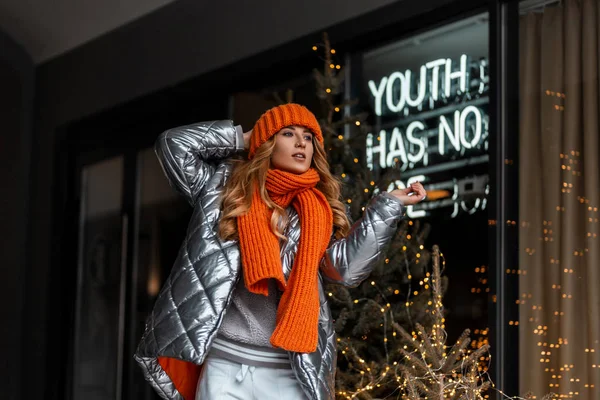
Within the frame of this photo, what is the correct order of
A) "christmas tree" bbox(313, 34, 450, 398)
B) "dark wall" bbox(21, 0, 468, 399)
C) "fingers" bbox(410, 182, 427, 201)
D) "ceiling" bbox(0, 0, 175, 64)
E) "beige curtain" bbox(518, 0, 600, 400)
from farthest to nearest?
"ceiling" bbox(0, 0, 175, 64)
"dark wall" bbox(21, 0, 468, 399)
"christmas tree" bbox(313, 34, 450, 398)
"beige curtain" bbox(518, 0, 600, 400)
"fingers" bbox(410, 182, 427, 201)

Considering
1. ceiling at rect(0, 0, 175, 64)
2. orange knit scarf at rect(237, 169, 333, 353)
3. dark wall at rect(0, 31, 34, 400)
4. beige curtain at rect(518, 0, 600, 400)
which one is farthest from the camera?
dark wall at rect(0, 31, 34, 400)

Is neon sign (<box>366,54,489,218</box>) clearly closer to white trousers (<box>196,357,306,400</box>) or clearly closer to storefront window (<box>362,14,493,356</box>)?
storefront window (<box>362,14,493,356</box>)

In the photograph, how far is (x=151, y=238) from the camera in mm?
6371

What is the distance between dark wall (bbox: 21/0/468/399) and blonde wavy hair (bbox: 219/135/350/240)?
5.58 ft

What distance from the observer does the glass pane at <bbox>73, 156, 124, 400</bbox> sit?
6.55m

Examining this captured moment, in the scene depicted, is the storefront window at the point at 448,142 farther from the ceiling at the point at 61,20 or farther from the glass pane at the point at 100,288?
the glass pane at the point at 100,288

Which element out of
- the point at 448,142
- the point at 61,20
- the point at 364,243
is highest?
the point at 61,20

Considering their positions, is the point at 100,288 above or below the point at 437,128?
below

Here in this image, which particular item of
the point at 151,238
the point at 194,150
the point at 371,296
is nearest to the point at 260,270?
the point at 194,150

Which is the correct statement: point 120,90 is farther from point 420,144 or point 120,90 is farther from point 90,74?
point 420,144

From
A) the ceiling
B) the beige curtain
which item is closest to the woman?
the beige curtain

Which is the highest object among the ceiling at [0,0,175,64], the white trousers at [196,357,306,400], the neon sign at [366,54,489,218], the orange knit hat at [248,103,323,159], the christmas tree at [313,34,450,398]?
the ceiling at [0,0,175,64]

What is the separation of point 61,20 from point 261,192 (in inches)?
165

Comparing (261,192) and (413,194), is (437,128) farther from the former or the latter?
(261,192)
